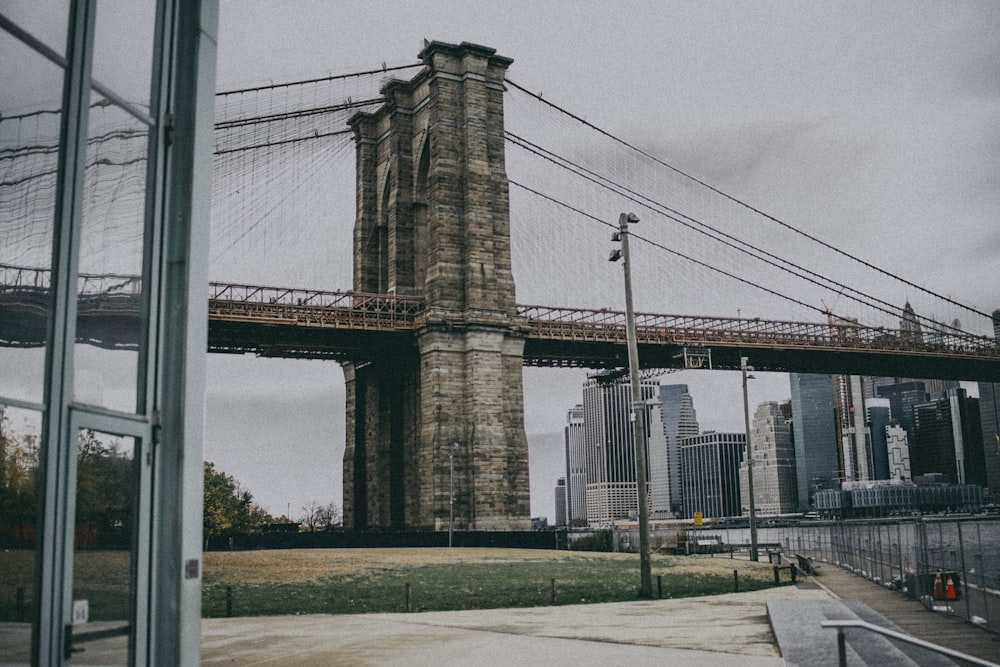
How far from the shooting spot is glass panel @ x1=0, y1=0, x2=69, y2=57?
575 centimetres

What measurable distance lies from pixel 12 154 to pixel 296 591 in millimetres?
22473

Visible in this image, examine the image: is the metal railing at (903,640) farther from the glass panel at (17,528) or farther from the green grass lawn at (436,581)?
the green grass lawn at (436,581)

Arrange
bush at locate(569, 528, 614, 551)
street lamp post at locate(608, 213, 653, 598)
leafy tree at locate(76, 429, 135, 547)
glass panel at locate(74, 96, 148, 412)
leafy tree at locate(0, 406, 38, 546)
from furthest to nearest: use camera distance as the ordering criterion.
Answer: bush at locate(569, 528, 614, 551) < street lamp post at locate(608, 213, 653, 598) < glass panel at locate(74, 96, 148, 412) < leafy tree at locate(76, 429, 135, 547) < leafy tree at locate(0, 406, 38, 546)

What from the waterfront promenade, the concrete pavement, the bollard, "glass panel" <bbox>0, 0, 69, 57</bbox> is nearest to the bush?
the waterfront promenade

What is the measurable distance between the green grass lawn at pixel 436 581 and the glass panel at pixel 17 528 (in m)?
14.8

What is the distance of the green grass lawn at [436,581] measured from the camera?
22.0 m

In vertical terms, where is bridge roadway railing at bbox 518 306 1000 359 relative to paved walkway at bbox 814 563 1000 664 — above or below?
above

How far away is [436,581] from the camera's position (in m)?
29.8

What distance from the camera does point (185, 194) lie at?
7.49m

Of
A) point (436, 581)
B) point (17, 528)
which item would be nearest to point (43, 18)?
point (17, 528)

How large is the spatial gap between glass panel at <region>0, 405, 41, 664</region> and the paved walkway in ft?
35.3

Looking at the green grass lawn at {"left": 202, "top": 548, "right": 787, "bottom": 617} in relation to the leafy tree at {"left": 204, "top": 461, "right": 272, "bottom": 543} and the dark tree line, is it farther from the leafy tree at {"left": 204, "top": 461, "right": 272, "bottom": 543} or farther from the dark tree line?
the leafy tree at {"left": 204, "top": 461, "right": 272, "bottom": 543}

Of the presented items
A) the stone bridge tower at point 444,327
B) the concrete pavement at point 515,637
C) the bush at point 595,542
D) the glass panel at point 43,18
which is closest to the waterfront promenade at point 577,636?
the concrete pavement at point 515,637

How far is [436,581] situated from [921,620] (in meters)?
16.3
